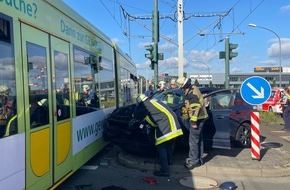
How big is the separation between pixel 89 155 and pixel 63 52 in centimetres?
256

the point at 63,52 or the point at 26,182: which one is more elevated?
the point at 63,52

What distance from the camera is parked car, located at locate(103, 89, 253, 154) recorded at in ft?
28.5

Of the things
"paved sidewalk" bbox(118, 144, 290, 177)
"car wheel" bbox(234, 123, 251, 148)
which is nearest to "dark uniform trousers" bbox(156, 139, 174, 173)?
"paved sidewalk" bbox(118, 144, 290, 177)

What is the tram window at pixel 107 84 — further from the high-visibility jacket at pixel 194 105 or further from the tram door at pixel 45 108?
the tram door at pixel 45 108

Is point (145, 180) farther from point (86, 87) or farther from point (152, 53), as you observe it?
point (152, 53)

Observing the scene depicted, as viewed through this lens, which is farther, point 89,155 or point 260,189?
point 89,155

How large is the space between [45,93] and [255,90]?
5217 mm

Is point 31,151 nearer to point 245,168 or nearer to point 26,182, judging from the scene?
point 26,182

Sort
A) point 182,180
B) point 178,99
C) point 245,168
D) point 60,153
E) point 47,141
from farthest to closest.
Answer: point 178,99, point 245,168, point 182,180, point 60,153, point 47,141

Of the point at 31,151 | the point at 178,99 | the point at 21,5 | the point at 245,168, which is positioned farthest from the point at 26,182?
the point at 178,99

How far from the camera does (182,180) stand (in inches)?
306

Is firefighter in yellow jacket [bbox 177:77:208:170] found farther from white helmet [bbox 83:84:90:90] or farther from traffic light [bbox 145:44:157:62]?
traffic light [bbox 145:44:157:62]

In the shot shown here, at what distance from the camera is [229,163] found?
8.75 meters

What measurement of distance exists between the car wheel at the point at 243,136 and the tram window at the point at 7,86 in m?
7.31
